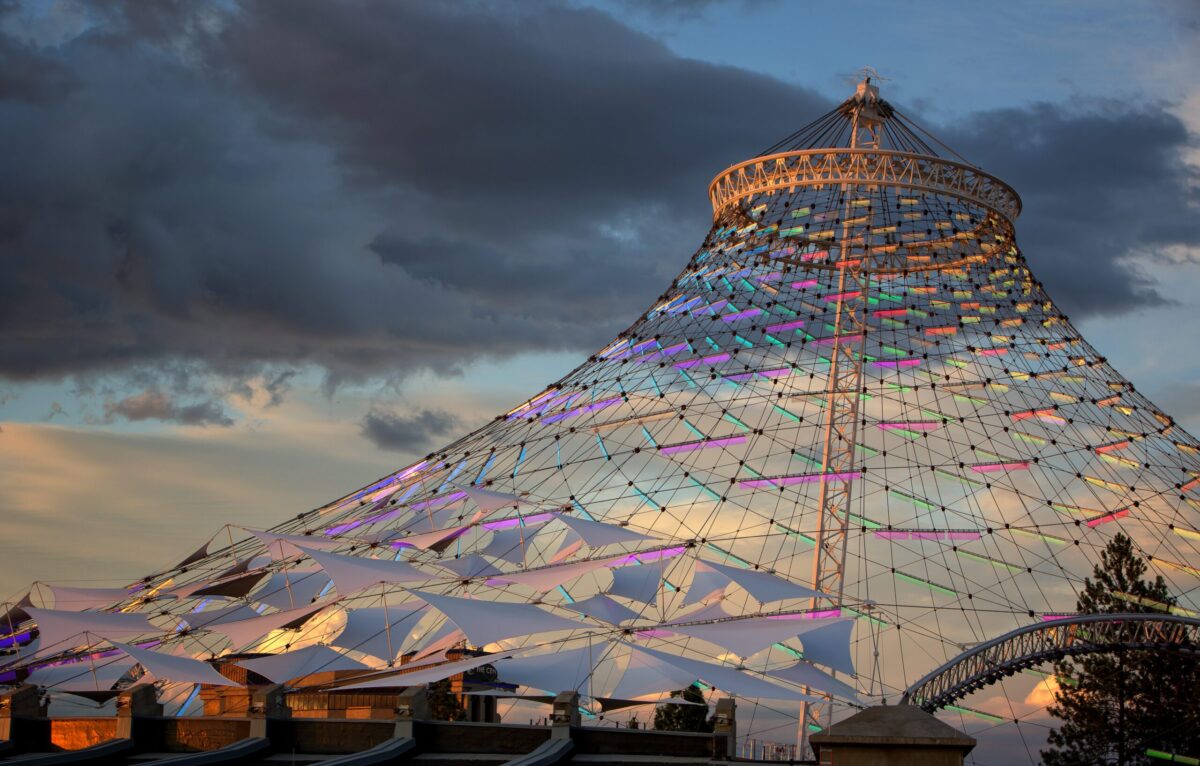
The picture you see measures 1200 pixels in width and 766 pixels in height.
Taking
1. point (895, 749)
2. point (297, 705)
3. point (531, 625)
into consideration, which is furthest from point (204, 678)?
point (895, 749)

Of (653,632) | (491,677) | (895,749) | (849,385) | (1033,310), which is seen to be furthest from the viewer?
(1033,310)

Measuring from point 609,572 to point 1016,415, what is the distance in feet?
73.9

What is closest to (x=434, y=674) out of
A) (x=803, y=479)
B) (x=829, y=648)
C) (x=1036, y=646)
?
(x=829, y=648)

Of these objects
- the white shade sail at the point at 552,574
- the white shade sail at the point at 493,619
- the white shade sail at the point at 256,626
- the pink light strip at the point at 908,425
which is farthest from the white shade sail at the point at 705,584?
the pink light strip at the point at 908,425

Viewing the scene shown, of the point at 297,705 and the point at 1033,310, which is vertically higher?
the point at 1033,310

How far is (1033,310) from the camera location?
73750 millimetres

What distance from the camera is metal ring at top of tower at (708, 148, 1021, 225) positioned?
73688 millimetres

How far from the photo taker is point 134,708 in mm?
43938

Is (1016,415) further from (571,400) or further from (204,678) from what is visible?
(204,678)

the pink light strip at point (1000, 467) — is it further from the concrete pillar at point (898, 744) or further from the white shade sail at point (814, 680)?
the concrete pillar at point (898, 744)

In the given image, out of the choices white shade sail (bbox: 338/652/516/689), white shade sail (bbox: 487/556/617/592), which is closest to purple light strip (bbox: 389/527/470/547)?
white shade sail (bbox: 487/556/617/592)

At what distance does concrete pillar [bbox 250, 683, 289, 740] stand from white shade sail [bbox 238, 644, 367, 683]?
28.5 feet

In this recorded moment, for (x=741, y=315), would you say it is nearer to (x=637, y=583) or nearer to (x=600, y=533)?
(x=637, y=583)

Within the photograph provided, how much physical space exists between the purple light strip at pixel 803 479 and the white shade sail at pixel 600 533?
1149 centimetres
